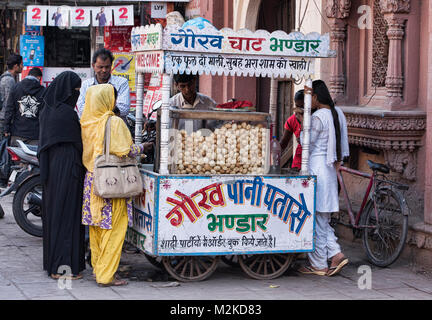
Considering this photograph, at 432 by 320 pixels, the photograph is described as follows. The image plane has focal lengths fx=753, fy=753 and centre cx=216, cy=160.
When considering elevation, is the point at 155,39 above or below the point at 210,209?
above

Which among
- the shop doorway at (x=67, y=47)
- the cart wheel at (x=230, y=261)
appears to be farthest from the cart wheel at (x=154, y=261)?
the shop doorway at (x=67, y=47)

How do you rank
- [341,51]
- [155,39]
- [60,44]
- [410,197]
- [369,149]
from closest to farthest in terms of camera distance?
[155,39]
[410,197]
[369,149]
[341,51]
[60,44]

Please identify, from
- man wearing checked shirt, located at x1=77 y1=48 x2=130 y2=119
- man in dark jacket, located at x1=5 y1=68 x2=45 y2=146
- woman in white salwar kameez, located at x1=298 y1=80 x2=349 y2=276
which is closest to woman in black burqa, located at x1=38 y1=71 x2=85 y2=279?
man wearing checked shirt, located at x1=77 y1=48 x2=130 y2=119

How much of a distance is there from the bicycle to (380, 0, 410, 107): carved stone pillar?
2.50ft

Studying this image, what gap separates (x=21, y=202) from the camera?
8.30m

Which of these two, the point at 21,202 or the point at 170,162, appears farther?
the point at 21,202

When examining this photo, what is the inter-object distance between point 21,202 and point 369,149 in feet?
12.7

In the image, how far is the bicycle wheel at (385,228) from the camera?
7164 millimetres

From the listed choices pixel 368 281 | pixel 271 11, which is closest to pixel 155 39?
pixel 368 281

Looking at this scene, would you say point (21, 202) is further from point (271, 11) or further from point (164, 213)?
point (271, 11)

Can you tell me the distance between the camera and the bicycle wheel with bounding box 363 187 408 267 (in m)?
7.16

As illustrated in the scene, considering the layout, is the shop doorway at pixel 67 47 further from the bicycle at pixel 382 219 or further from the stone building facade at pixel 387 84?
the bicycle at pixel 382 219

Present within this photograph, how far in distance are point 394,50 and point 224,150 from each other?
234 centimetres

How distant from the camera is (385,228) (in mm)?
7309
